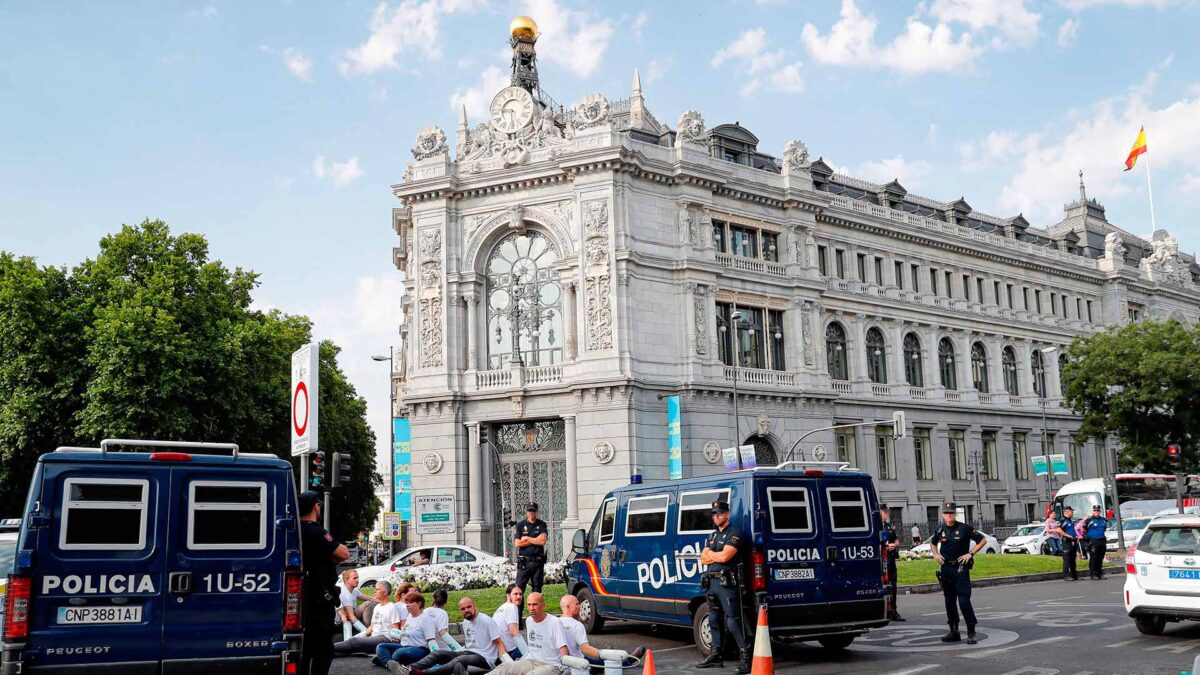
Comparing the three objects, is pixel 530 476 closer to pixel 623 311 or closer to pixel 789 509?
pixel 623 311

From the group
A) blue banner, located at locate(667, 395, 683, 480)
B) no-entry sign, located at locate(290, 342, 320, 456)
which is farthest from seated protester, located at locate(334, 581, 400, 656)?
blue banner, located at locate(667, 395, 683, 480)

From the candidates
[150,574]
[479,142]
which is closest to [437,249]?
[479,142]

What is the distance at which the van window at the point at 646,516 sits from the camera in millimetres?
15906

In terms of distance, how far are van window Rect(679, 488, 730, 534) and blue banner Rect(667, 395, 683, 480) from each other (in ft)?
70.9

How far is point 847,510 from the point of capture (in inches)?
586

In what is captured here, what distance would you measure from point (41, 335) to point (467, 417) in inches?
558

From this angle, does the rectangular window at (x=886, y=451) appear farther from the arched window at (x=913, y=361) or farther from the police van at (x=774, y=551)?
the police van at (x=774, y=551)

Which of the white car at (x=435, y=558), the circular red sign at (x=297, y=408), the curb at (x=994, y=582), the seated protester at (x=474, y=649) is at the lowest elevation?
the curb at (x=994, y=582)

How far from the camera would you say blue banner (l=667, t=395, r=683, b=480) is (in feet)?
122

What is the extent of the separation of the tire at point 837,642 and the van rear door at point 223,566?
8.41 meters

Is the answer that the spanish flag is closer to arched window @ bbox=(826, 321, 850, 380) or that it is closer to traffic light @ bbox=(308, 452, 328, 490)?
arched window @ bbox=(826, 321, 850, 380)

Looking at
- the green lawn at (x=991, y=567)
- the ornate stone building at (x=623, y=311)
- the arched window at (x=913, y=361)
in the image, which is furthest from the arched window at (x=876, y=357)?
the green lawn at (x=991, y=567)

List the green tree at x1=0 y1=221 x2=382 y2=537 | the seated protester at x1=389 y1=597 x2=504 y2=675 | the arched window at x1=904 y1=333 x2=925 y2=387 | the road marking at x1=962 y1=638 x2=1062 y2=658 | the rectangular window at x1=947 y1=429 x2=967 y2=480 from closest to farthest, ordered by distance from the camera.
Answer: the seated protester at x1=389 y1=597 x2=504 y2=675
the road marking at x1=962 y1=638 x2=1062 y2=658
the green tree at x1=0 y1=221 x2=382 y2=537
the arched window at x1=904 y1=333 x2=925 y2=387
the rectangular window at x1=947 y1=429 x2=967 y2=480

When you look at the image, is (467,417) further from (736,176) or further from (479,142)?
(736,176)
